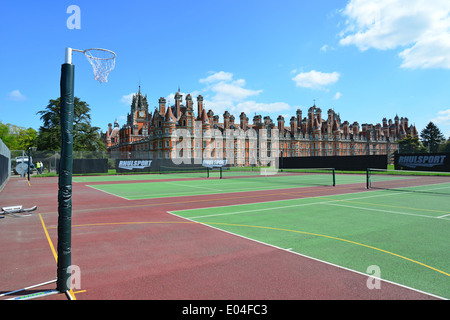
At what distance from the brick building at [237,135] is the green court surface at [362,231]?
3949 centimetres

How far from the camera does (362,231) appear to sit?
8.41 metres

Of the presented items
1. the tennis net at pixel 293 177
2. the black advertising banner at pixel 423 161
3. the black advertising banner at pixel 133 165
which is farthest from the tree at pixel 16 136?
the black advertising banner at pixel 423 161

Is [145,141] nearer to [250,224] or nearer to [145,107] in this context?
[145,107]

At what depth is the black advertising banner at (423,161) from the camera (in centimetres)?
3756

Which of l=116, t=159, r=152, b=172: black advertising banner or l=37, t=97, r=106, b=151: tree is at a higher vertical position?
l=37, t=97, r=106, b=151: tree

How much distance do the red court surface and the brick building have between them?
40.4m

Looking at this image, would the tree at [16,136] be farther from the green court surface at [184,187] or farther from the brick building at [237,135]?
the green court surface at [184,187]

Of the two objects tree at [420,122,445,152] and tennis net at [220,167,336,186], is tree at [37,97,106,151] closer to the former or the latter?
tennis net at [220,167,336,186]

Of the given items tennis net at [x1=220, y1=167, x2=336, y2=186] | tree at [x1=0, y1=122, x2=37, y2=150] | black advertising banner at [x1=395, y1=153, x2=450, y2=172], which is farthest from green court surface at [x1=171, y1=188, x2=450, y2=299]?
tree at [x1=0, y1=122, x2=37, y2=150]

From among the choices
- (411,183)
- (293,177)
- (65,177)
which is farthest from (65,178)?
(293,177)

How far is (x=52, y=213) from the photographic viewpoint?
11.7 meters

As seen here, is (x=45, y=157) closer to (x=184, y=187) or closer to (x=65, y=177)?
(x=184, y=187)

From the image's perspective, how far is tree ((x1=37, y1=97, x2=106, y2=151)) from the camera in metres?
58.2

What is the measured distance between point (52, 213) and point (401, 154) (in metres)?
45.4
